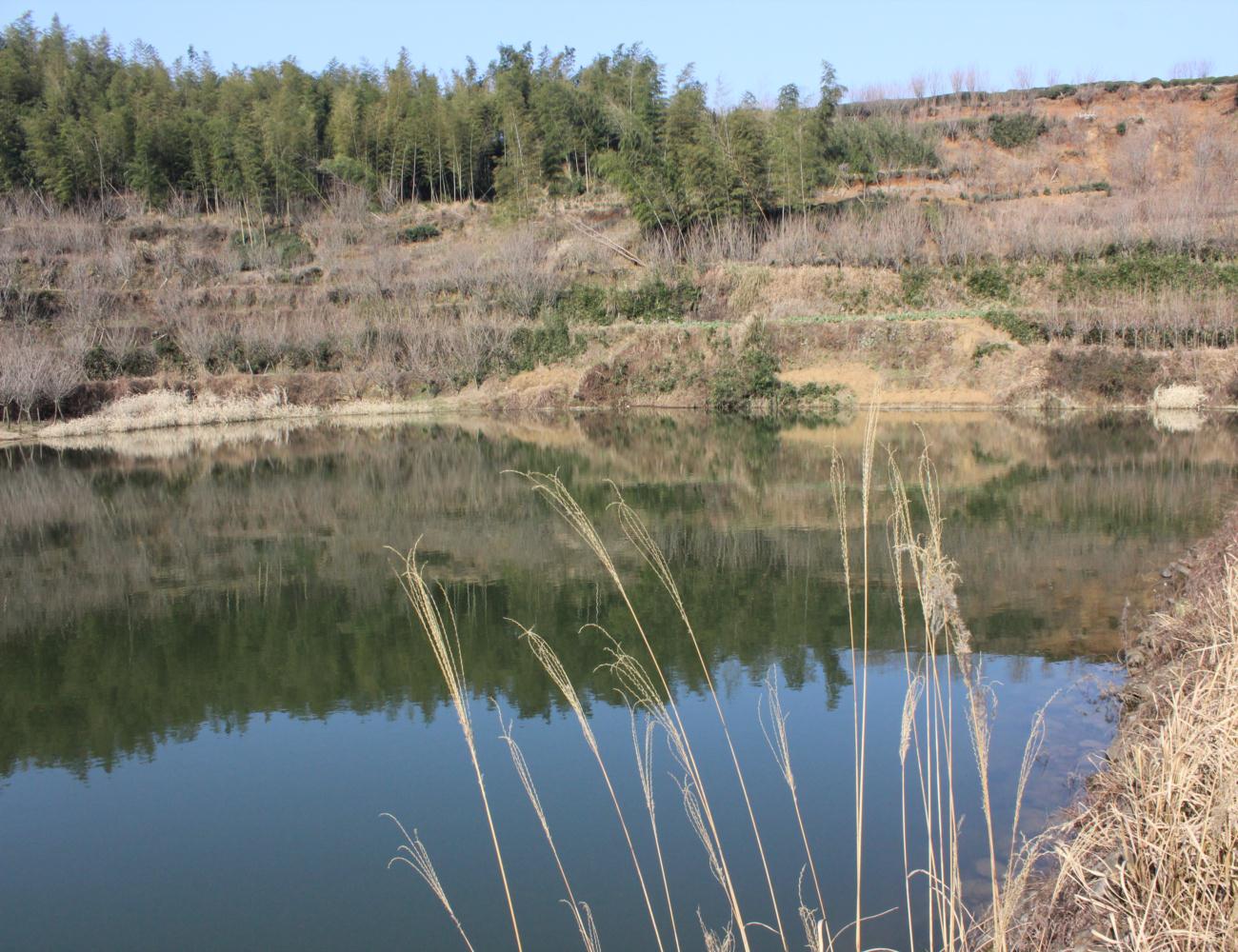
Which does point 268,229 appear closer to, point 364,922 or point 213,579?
point 213,579

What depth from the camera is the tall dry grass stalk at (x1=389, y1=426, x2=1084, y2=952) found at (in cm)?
306

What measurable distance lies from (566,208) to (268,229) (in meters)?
17.3

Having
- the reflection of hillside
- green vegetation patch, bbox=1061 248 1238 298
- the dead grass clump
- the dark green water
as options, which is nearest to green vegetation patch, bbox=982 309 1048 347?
green vegetation patch, bbox=1061 248 1238 298

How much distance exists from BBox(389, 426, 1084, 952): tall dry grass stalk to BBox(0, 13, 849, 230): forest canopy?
1708 inches

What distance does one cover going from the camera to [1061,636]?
11.5 metres

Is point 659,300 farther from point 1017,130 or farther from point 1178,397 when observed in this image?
point 1017,130

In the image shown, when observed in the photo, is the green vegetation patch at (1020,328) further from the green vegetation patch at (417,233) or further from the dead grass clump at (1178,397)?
the green vegetation patch at (417,233)

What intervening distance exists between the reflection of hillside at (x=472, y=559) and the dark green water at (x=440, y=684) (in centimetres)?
7

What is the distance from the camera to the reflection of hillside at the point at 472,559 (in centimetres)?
1134

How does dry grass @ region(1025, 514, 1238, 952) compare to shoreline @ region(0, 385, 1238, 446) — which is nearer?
dry grass @ region(1025, 514, 1238, 952)

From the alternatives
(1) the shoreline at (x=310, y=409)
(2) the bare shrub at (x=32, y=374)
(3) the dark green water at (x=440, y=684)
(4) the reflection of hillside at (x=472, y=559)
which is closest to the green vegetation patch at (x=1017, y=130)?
(1) the shoreline at (x=310, y=409)

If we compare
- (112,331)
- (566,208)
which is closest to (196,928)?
(112,331)

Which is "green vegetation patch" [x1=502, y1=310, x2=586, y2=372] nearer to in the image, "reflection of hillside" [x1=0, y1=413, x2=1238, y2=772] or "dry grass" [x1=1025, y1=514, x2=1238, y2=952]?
"reflection of hillside" [x1=0, y1=413, x2=1238, y2=772]

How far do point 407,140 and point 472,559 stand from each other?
179 ft
